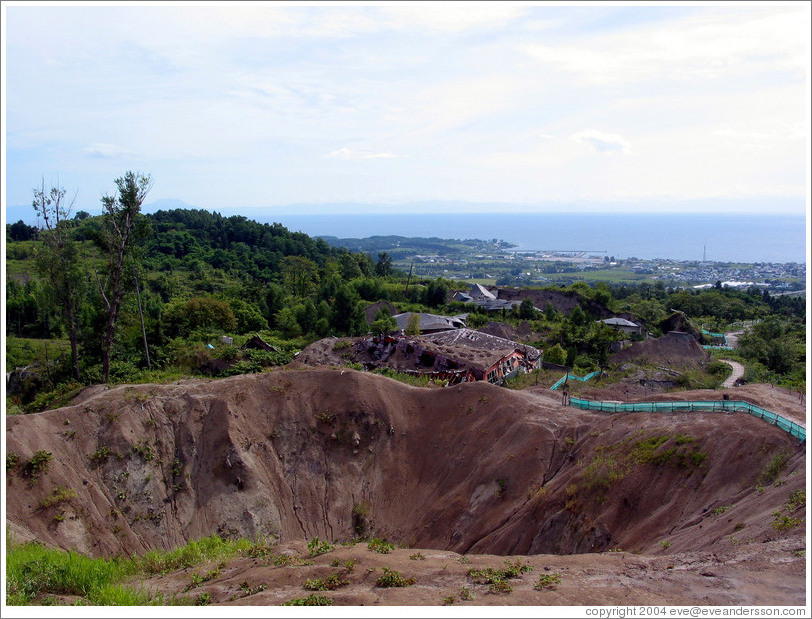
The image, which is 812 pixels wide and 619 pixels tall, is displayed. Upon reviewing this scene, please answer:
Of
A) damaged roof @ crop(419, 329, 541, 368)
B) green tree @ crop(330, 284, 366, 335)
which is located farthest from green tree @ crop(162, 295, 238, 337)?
damaged roof @ crop(419, 329, 541, 368)

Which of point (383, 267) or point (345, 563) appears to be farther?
point (383, 267)

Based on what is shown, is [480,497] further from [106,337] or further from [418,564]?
[106,337]

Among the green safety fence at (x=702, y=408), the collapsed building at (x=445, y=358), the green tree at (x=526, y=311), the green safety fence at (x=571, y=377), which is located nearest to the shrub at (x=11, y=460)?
the collapsed building at (x=445, y=358)

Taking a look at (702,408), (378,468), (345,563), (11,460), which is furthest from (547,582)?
(11,460)

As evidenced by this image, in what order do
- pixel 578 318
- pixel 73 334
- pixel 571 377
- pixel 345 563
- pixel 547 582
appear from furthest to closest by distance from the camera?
1. pixel 578 318
2. pixel 571 377
3. pixel 73 334
4. pixel 345 563
5. pixel 547 582

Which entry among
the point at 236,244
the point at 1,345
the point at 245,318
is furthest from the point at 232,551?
the point at 236,244

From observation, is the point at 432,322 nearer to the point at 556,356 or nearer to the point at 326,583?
the point at 556,356

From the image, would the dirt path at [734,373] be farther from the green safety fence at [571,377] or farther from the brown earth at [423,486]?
the brown earth at [423,486]
